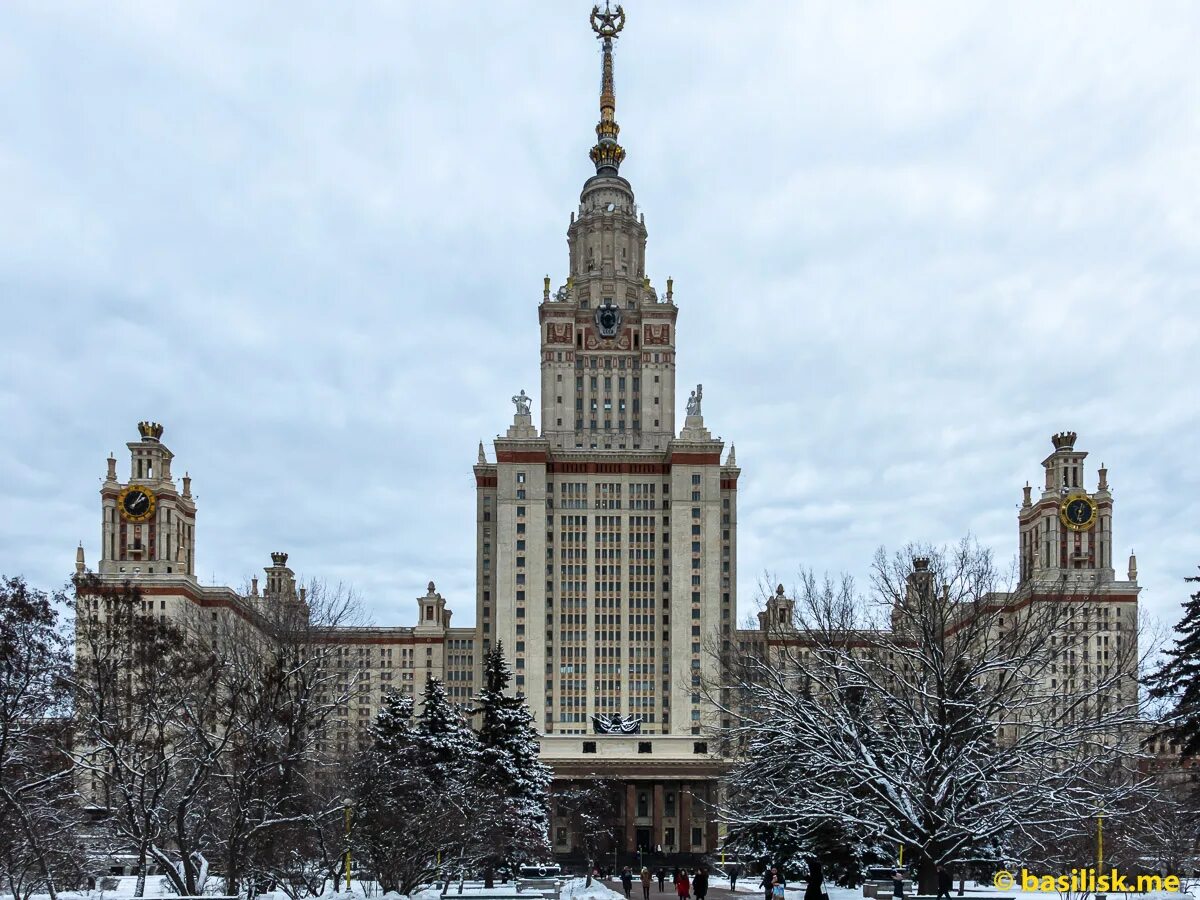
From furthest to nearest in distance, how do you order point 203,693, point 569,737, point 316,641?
point 569,737 → point 316,641 → point 203,693

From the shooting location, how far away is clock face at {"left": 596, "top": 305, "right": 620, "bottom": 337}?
132 metres

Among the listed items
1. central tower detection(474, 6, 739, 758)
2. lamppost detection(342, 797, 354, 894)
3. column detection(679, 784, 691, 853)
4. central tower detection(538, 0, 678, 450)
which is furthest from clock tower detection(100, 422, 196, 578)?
lamppost detection(342, 797, 354, 894)

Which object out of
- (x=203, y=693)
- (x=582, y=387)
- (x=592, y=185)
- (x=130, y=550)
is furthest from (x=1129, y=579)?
(x=203, y=693)

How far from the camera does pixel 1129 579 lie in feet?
434

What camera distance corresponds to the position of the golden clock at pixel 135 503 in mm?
125812

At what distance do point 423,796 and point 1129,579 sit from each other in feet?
340

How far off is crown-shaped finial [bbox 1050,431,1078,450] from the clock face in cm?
4536

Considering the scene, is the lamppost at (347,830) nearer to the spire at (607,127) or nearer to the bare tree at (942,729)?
the bare tree at (942,729)

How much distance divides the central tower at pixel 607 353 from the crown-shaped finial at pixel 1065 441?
3875 centimetres

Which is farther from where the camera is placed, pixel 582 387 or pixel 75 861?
pixel 582 387

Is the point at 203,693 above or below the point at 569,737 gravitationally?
above

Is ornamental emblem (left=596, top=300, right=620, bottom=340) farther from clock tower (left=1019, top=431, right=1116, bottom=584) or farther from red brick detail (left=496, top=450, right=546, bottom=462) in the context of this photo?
clock tower (left=1019, top=431, right=1116, bottom=584)

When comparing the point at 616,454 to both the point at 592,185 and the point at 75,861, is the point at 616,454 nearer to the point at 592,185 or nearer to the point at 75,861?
the point at 592,185

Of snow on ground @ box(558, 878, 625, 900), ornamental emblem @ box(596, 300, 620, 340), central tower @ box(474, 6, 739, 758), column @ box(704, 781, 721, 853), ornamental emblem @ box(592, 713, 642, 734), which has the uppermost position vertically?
ornamental emblem @ box(596, 300, 620, 340)
